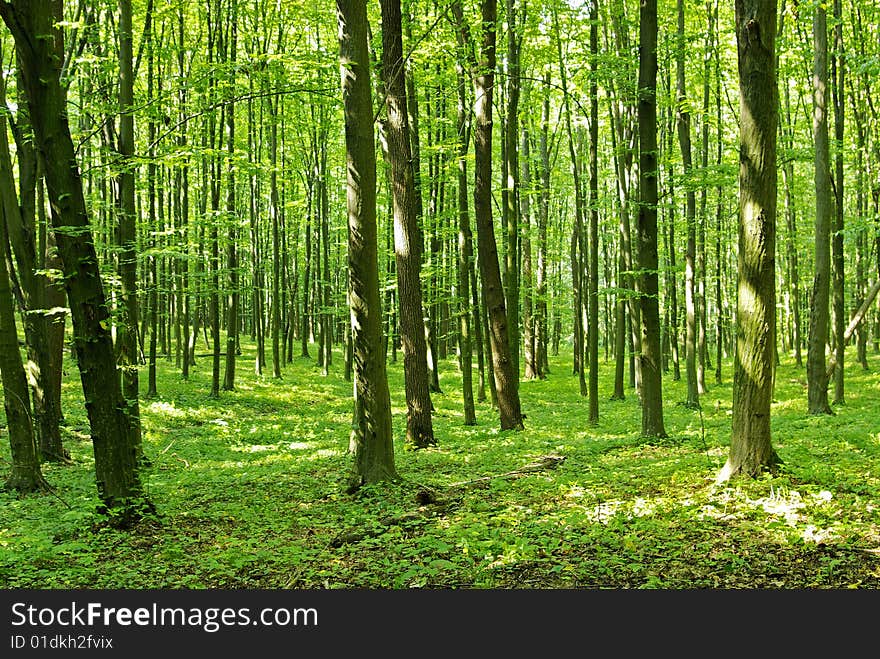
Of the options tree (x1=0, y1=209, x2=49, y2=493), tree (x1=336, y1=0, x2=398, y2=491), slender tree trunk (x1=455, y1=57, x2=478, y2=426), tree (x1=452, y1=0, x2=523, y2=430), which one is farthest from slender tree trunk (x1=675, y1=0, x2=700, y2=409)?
tree (x1=0, y1=209, x2=49, y2=493)

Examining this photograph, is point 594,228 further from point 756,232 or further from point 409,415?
point 756,232

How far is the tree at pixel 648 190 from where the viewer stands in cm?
1016

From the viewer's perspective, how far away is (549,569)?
5.18 m

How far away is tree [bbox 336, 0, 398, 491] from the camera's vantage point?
7.62 m

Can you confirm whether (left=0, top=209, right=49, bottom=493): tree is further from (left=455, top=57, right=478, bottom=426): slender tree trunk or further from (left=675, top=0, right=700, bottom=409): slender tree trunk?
(left=675, top=0, right=700, bottom=409): slender tree trunk

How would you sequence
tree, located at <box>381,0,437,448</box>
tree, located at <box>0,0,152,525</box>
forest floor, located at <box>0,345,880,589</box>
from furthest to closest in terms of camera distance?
tree, located at <box>381,0,437,448</box> < tree, located at <box>0,0,152,525</box> < forest floor, located at <box>0,345,880,589</box>

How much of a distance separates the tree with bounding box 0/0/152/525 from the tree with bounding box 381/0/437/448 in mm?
5405

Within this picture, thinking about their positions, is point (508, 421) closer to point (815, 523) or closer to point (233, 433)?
point (233, 433)

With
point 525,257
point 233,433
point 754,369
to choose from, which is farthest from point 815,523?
point 525,257

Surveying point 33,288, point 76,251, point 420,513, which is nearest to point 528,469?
point 420,513

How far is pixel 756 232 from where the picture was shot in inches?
269

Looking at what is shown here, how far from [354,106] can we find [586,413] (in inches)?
483

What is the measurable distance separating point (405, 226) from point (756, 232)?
6.30 meters

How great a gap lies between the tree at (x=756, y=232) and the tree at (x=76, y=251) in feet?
21.8
